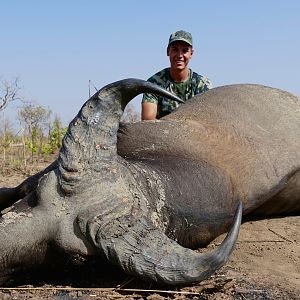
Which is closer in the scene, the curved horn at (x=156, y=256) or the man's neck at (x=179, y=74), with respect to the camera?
the curved horn at (x=156, y=256)

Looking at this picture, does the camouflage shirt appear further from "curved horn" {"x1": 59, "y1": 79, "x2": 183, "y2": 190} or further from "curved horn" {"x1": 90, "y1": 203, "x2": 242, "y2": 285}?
"curved horn" {"x1": 90, "y1": 203, "x2": 242, "y2": 285}

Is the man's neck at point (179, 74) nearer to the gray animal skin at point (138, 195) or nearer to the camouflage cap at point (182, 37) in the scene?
the camouflage cap at point (182, 37)

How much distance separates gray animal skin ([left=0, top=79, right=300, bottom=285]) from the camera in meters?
3.01

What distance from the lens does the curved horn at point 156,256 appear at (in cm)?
296

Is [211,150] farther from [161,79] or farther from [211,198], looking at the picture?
[161,79]

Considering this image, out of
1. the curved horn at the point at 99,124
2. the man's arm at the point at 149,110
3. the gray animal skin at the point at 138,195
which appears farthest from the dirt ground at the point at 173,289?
the man's arm at the point at 149,110

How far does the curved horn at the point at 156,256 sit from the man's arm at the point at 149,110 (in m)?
3.68

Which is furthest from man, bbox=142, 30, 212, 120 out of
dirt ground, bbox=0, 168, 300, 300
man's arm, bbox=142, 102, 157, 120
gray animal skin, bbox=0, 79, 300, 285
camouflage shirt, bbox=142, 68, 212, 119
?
dirt ground, bbox=0, 168, 300, 300

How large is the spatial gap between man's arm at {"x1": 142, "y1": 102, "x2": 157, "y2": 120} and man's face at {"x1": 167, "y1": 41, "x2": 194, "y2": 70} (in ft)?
1.96

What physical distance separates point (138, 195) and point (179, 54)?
13.1ft

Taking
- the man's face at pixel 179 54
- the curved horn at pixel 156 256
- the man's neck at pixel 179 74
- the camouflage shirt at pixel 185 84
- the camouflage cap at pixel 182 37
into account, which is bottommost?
the curved horn at pixel 156 256

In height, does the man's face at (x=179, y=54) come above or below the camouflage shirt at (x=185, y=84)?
above

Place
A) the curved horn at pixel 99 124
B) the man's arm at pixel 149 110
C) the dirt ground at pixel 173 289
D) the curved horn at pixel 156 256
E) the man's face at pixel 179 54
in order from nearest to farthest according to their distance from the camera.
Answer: the curved horn at pixel 156 256, the dirt ground at pixel 173 289, the curved horn at pixel 99 124, the man's arm at pixel 149 110, the man's face at pixel 179 54

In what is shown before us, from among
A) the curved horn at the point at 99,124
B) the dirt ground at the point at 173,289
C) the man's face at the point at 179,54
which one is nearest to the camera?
the dirt ground at the point at 173,289
